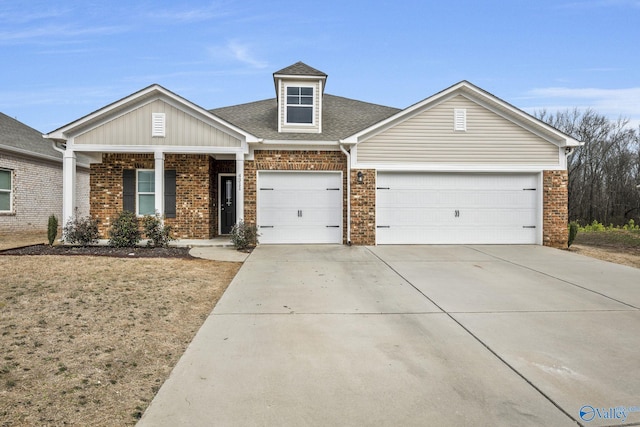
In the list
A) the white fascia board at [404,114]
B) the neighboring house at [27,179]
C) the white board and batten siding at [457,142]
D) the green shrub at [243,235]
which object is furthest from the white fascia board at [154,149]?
the white board and batten siding at [457,142]

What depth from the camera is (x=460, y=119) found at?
11953 mm

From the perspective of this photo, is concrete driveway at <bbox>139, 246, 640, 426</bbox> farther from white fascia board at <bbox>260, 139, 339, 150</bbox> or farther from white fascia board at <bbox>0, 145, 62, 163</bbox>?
white fascia board at <bbox>0, 145, 62, 163</bbox>

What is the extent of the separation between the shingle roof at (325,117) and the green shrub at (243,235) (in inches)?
114

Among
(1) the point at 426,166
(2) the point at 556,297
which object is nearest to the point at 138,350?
(2) the point at 556,297

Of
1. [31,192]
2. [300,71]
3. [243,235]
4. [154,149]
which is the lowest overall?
[243,235]

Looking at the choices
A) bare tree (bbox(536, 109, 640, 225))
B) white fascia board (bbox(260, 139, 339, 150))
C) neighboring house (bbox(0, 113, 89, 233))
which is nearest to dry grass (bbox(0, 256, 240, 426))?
white fascia board (bbox(260, 139, 339, 150))

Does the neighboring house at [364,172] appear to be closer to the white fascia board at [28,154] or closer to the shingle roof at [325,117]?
the shingle roof at [325,117]

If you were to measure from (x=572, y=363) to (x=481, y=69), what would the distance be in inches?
612

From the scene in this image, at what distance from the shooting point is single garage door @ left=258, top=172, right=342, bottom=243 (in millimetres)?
12125

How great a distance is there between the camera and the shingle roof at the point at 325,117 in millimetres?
12508

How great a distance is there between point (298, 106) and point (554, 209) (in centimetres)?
859

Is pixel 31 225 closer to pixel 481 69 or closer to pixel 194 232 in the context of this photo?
pixel 194 232

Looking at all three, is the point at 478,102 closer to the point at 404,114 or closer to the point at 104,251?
the point at 404,114

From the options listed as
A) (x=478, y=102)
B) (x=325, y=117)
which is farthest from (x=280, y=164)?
(x=478, y=102)
